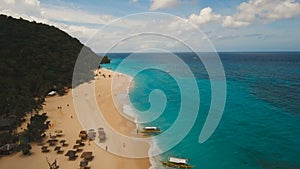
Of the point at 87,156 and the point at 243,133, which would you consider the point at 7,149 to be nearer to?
the point at 87,156

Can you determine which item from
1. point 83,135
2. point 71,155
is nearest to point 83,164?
point 71,155

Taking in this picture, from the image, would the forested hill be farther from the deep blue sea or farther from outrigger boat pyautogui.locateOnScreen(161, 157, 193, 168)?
outrigger boat pyautogui.locateOnScreen(161, 157, 193, 168)

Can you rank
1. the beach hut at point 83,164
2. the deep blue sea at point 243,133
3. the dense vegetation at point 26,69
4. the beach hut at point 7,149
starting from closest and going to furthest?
the beach hut at point 83,164 < the beach hut at point 7,149 < the deep blue sea at point 243,133 < the dense vegetation at point 26,69

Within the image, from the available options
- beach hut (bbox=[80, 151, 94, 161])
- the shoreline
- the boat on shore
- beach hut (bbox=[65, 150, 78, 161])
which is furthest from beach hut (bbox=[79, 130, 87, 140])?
the boat on shore

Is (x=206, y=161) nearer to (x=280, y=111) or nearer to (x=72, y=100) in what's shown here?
(x=280, y=111)

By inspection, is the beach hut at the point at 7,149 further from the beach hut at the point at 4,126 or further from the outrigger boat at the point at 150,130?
the outrigger boat at the point at 150,130

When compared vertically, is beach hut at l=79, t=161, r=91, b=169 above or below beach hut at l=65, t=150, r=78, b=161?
below

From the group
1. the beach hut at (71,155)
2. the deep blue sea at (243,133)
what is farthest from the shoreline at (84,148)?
the deep blue sea at (243,133)

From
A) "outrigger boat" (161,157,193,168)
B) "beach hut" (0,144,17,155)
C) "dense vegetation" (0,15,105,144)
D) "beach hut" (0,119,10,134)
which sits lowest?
"outrigger boat" (161,157,193,168)
